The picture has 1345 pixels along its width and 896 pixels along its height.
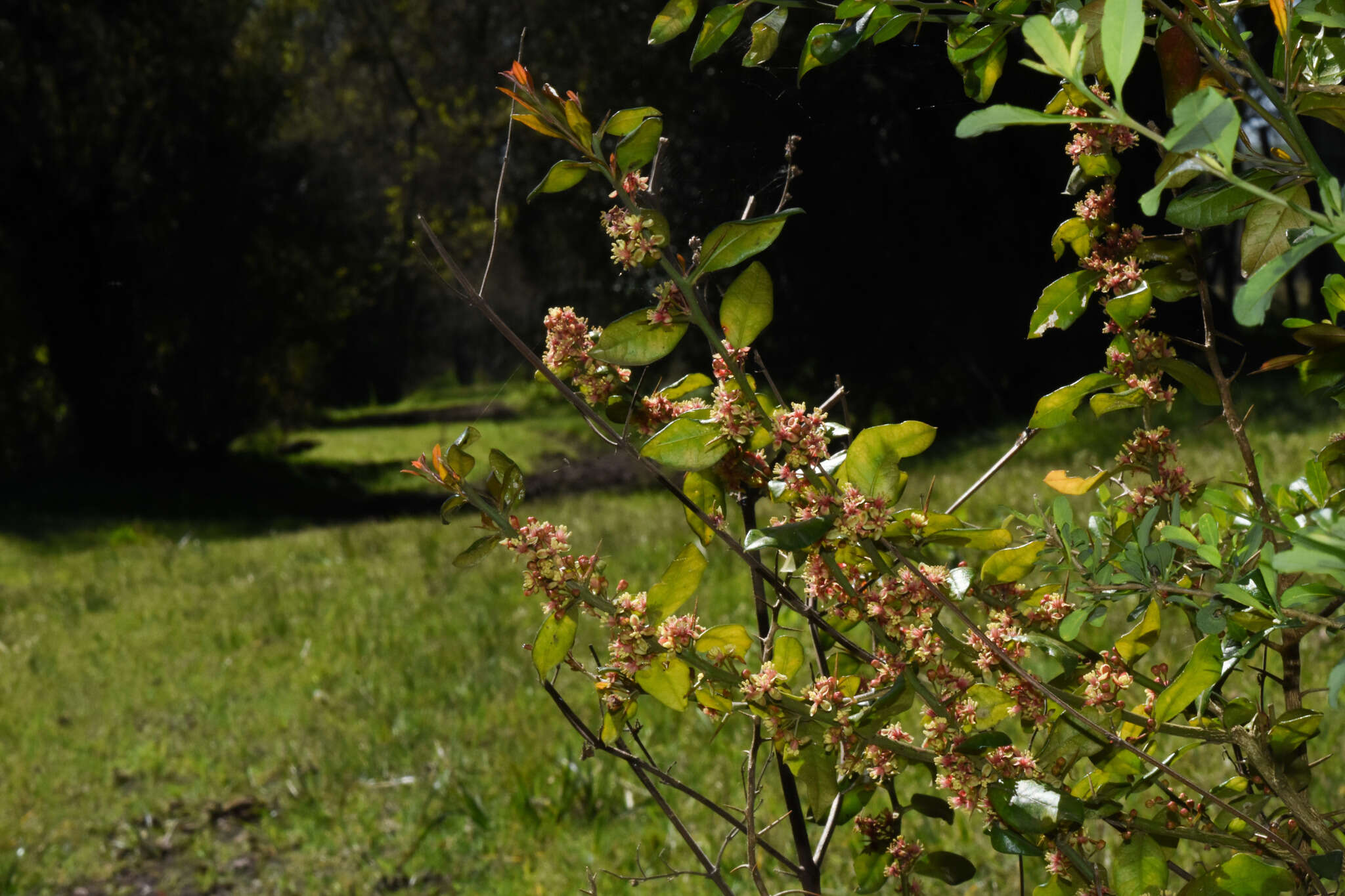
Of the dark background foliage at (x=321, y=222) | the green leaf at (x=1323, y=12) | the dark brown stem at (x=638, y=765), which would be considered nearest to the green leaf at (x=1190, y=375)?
the green leaf at (x=1323, y=12)

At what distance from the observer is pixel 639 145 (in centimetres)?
81

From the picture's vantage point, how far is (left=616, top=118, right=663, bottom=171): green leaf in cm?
79

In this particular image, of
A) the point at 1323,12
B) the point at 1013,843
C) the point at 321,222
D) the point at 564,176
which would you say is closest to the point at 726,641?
the point at 1013,843

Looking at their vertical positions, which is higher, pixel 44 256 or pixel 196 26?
pixel 196 26

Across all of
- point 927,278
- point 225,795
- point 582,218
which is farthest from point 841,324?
point 225,795

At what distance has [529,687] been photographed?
13.5 ft

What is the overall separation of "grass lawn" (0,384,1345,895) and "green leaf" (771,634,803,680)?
0.92ft

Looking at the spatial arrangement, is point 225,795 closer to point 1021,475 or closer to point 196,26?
point 1021,475

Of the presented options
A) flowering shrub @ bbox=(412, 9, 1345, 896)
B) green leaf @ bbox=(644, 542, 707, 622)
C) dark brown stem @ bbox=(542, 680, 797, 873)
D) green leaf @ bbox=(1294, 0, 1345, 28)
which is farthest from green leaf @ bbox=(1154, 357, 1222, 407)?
dark brown stem @ bbox=(542, 680, 797, 873)

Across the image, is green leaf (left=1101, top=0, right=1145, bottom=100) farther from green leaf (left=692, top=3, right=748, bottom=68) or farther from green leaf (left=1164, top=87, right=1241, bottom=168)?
green leaf (left=692, top=3, right=748, bottom=68)

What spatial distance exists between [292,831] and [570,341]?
295 centimetres

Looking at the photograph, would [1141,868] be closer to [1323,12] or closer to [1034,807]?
[1034,807]

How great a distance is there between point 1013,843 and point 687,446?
403mm

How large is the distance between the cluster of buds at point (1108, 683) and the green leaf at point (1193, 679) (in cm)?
5
